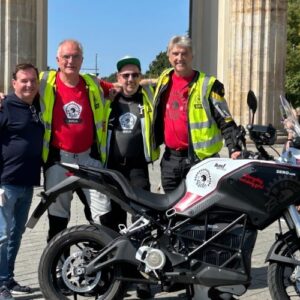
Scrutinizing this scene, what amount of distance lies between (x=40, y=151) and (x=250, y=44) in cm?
1180

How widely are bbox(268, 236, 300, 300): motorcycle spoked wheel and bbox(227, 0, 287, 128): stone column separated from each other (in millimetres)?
11762

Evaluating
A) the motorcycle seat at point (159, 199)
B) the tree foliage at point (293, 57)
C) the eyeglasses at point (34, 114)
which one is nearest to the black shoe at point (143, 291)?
the motorcycle seat at point (159, 199)

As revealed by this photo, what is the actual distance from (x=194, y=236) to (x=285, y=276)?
0.66 metres

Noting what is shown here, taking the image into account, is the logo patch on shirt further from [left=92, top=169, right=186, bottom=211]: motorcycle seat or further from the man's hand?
the man's hand

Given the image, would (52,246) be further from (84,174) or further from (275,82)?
(275,82)

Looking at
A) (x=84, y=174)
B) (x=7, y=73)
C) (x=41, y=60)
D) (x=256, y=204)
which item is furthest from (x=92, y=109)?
(x=41, y=60)

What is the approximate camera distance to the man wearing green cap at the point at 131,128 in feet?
16.3

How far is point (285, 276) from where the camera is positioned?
13.6 ft

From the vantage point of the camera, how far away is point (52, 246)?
4.18 m

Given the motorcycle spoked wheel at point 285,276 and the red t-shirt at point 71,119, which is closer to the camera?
the motorcycle spoked wheel at point 285,276

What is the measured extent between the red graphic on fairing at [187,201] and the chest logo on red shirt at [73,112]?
3.80 feet

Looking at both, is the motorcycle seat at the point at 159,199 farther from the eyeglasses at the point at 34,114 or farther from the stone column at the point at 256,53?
the stone column at the point at 256,53

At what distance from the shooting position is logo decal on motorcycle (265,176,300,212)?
3965 mm

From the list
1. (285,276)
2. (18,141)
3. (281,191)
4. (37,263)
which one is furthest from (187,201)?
(37,263)
